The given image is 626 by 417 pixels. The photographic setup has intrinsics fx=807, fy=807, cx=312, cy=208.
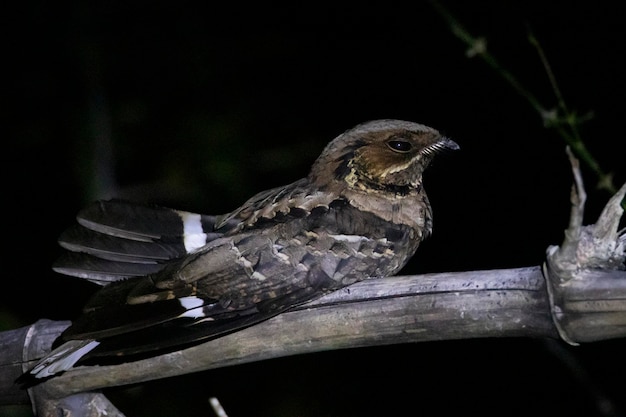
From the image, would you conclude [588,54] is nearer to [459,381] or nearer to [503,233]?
[503,233]

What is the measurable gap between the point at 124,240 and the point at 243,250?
377 millimetres

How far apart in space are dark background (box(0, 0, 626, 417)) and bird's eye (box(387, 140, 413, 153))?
1.45 m

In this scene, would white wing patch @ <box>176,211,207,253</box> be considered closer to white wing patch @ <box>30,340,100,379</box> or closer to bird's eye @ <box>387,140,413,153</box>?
white wing patch @ <box>30,340,100,379</box>

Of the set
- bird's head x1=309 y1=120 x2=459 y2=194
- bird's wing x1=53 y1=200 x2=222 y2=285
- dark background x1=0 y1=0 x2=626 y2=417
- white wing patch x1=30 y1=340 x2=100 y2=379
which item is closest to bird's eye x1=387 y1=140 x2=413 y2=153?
bird's head x1=309 y1=120 x2=459 y2=194

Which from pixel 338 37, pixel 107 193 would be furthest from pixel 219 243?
pixel 338 37

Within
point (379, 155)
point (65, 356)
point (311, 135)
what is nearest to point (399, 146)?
point (379, 155)

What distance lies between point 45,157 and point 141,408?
1602 mm

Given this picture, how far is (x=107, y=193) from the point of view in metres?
3.64

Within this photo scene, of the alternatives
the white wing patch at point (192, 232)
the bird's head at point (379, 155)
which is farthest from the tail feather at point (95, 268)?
the bird's head at point (379, 155)

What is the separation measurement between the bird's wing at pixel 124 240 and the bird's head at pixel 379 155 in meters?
0.38

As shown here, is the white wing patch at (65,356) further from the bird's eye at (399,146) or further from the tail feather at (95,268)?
the bird's eye at (399,146)

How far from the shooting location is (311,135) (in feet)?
14.2

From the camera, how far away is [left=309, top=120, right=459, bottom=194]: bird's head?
2219 mm

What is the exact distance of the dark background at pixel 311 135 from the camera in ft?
12.1
